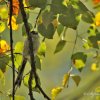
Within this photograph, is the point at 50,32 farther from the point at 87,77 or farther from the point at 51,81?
the point at 51,81

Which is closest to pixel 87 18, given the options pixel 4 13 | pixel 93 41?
pixel 93 41

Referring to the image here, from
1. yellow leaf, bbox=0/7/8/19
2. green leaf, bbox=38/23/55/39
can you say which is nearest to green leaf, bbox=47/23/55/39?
green leaf, bbox=38/23/55/39

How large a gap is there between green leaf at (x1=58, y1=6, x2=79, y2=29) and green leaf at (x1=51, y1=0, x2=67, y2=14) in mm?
10

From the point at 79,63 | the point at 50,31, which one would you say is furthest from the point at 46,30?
the point at 79,63

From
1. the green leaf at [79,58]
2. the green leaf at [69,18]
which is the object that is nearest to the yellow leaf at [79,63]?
the green leaf at [79,58]

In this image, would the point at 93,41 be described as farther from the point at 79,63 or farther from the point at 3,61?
the point at 3,61

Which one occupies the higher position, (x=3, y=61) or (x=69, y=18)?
(x=69, y=18)

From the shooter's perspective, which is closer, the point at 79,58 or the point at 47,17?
the point at 47,17

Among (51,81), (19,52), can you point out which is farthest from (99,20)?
(51,81)

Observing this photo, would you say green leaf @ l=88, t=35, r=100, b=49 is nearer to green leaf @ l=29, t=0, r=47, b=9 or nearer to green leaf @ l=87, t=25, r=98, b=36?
green leaf @ l=87, t=25, r=98, b=36

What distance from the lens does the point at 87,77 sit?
176 cm

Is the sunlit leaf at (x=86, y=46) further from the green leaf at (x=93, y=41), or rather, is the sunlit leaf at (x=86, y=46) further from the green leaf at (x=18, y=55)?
the green leaf at (x=18, y=55)

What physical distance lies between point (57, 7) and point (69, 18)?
→ 32mm

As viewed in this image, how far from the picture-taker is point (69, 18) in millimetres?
589
